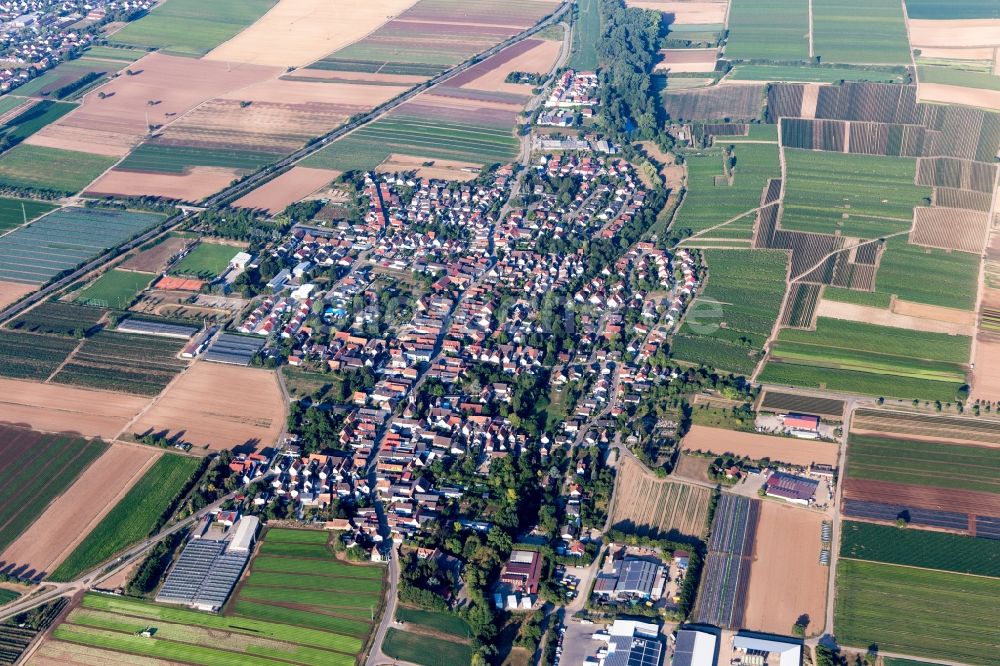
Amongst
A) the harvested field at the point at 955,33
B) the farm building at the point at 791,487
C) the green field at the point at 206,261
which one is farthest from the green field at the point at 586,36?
the farm building at the point at 791,487

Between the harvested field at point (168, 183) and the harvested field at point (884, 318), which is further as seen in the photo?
the harvested field at point (168, 183)

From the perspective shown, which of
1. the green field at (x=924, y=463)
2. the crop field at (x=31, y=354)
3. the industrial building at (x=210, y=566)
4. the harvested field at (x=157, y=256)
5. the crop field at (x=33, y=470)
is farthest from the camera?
the harvested field at (x=157, y=256)

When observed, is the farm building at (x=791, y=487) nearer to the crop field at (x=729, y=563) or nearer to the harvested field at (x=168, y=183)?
the crop field at (x=729, y=563)

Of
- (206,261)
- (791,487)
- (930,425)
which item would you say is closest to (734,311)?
(930,425)

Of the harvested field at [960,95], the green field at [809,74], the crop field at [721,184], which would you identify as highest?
the green field at [809,74]

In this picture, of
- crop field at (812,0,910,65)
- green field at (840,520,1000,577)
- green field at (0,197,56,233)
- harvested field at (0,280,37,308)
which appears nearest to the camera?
green field at (840,520,1000,577)

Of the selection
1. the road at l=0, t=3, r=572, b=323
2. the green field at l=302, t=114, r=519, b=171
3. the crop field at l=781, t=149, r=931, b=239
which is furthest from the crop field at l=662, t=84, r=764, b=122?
the road at l=0, t=3, r=572, b=323

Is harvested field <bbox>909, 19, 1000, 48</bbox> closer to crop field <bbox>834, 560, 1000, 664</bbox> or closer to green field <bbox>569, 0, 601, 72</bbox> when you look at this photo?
green field <bbox>569, 0, 601, 72</bbox>
